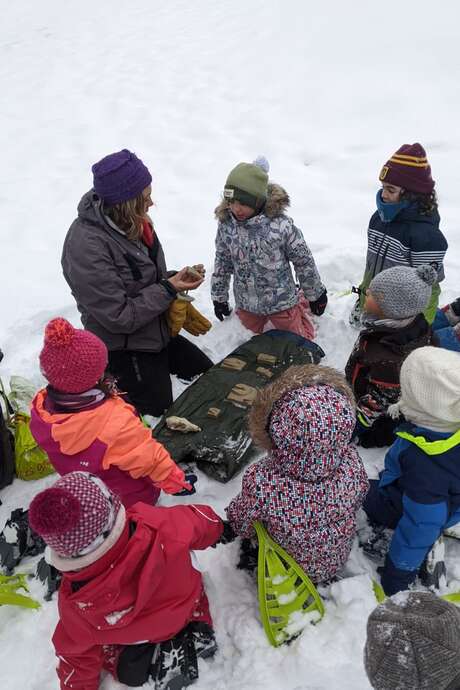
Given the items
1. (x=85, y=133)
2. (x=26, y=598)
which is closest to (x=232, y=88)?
(x=85, y=133)

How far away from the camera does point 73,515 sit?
5.45ft

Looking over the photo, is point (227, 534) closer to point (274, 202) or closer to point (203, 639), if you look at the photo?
point (203, 639)

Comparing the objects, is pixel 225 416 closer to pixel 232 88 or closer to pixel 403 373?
pixel 403 373

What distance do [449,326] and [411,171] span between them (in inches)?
50.3

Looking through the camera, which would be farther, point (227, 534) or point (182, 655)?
point (227, 534)

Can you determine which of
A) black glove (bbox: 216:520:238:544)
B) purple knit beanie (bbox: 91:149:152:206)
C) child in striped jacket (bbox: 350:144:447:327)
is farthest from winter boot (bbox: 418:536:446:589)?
purple knit beanie (bbox: 91:149:152:206)

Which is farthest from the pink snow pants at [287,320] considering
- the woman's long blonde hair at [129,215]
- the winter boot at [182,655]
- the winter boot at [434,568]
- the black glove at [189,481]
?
the winter boot at [182,655]

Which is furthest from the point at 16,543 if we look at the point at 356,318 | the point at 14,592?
the point at 356,318

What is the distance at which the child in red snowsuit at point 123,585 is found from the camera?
5.64 feet

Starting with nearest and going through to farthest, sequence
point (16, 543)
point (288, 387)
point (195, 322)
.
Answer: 1. point (288, 387)
2. point (16, 543)
3. point (195, 322)

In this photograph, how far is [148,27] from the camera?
13.1m

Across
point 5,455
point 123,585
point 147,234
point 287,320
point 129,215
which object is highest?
point 129,215

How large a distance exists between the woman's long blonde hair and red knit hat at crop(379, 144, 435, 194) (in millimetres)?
1715

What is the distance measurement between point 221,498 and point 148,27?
541 inches
